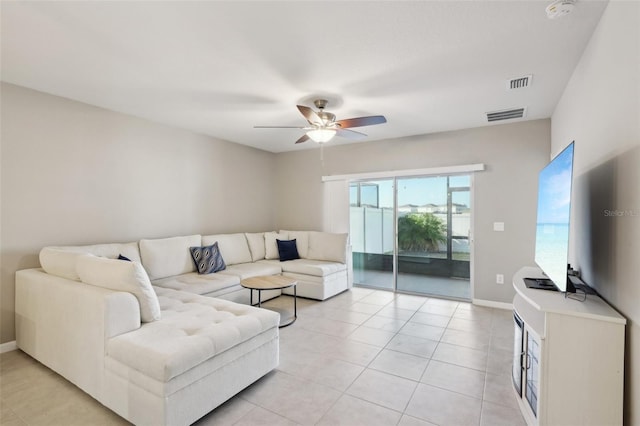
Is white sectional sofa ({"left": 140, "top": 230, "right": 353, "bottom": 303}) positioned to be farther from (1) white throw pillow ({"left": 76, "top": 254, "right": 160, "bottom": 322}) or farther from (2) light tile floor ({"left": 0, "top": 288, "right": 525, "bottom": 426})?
(1) white throw pillow ({"left": 76, "top": 254, "right": 160, "bottom": 322})

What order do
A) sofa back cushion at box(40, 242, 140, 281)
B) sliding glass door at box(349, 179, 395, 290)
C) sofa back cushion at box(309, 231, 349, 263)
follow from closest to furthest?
sofa back cushion at box(40, 242, 140, 281) < sofa back cushion at box(309, 231, 349, 263) < sliding glass door at box(349, 179, 395, 290)

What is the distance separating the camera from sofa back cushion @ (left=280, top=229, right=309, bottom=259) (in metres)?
5.37

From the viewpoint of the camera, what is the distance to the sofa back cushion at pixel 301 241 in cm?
537

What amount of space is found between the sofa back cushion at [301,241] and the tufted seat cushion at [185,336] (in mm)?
2754

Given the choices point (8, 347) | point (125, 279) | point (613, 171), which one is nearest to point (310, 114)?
point (125, 279)

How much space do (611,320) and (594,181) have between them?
39.9 inches

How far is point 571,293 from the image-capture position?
193cm

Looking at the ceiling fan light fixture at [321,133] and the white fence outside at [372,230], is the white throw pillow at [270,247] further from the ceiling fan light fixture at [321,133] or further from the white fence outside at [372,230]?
the ceiling fan light fixture at [321,133]

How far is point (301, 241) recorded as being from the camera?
17.9 feet

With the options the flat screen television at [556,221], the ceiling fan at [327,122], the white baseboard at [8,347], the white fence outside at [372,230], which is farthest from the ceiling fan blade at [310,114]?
the white baseboard at [8,347]

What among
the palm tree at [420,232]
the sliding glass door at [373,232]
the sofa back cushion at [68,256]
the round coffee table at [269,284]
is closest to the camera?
the sofa back cushion at [68,256]

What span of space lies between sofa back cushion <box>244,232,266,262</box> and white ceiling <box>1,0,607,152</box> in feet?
7.36

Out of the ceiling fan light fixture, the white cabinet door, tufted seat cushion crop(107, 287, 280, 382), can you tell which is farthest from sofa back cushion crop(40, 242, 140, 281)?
the white cabinet door

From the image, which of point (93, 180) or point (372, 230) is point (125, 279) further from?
point (372, 230)
